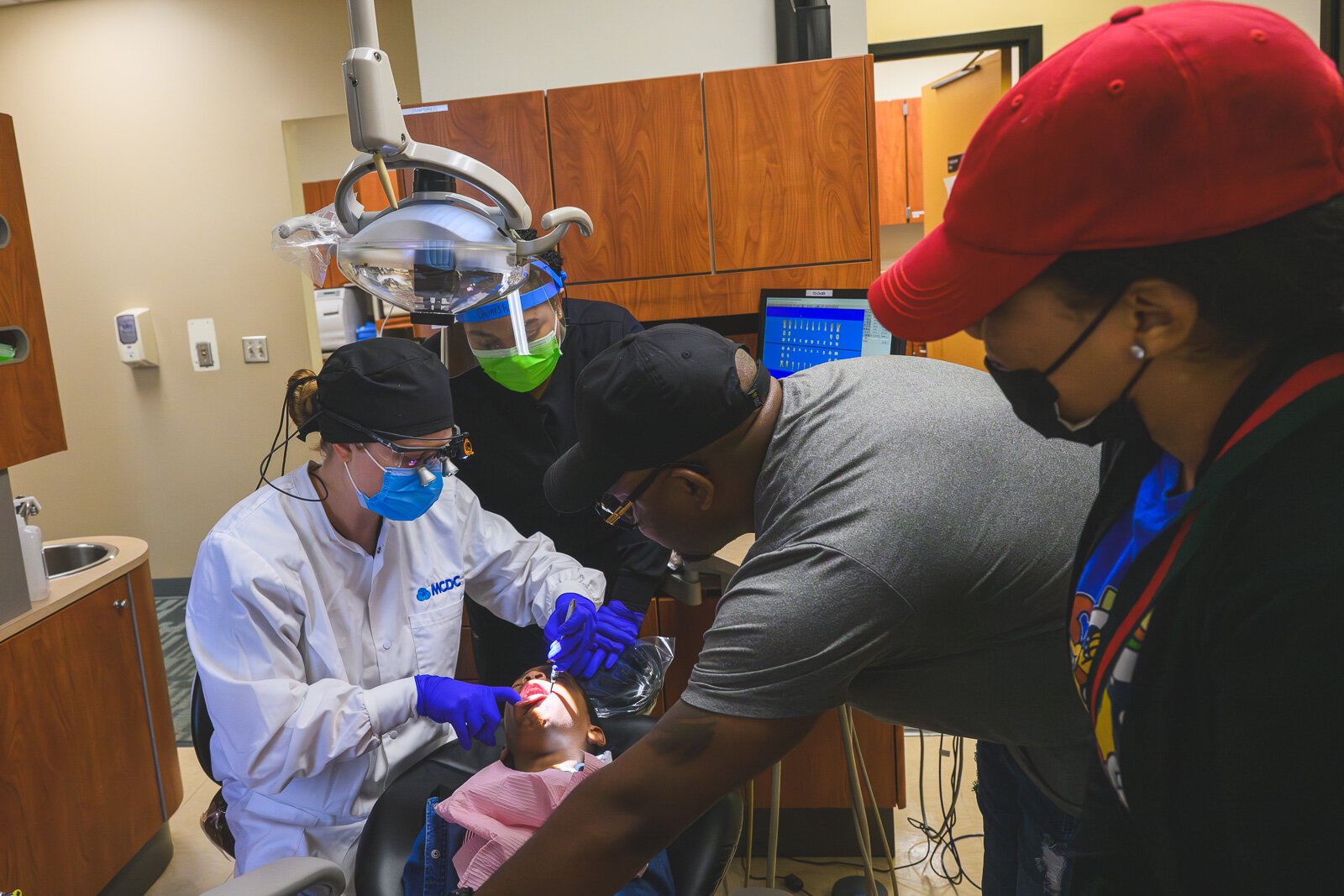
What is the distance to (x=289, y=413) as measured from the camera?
211 cm

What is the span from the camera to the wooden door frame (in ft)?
16.9

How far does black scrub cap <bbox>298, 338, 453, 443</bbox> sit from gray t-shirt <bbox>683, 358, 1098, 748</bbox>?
2.99 ft

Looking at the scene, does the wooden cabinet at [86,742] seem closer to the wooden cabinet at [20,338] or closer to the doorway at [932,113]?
the wooden cabinet at [20,338]

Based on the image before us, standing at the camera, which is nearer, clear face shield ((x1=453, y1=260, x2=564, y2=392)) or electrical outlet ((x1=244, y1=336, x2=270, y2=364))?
clear face shield ((x1=453, y1=260, x2=564, y2=392))

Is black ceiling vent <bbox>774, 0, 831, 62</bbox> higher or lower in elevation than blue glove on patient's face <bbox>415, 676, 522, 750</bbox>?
higher

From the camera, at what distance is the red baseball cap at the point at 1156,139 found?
2.17 ft

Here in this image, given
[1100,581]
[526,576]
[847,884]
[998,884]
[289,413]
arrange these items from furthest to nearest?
[847,884], [526,576], [289,413], [998,884], [1100,581]

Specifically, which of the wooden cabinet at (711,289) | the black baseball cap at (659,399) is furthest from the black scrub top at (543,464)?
the black baseball cap at (659,399)

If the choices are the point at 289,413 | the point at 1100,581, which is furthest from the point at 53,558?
the point at 1100,581

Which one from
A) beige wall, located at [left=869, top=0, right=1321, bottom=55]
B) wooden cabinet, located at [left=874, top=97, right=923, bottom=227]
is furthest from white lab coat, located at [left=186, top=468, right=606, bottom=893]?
wooden cabinet, located at [left=874, top=97, right=923, bottom=227]

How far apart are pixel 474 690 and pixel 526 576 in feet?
1.53

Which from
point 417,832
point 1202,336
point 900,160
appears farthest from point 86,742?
point 900,160

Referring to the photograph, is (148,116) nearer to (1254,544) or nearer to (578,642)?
(578,642)

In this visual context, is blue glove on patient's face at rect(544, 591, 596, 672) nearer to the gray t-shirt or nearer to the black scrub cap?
the black scrub cap
